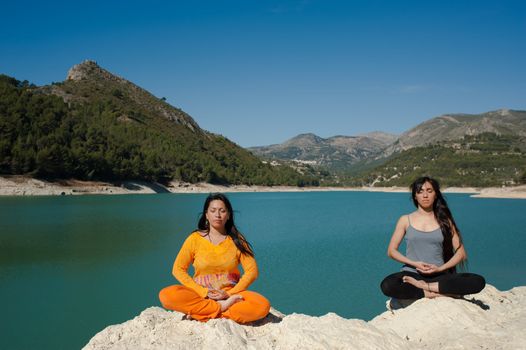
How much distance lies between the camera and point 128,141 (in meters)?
78.9

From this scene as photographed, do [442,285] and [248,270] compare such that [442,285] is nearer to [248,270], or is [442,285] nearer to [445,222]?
[445,222]

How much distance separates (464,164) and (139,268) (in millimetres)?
127084

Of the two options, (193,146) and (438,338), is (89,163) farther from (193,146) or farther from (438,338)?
(438,338)

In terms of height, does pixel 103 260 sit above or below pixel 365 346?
below

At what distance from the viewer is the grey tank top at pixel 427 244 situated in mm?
5566

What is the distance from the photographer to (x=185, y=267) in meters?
4.70

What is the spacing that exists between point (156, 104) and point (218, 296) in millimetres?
→ 120159

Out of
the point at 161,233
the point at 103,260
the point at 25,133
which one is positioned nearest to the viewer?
the point at 103,260

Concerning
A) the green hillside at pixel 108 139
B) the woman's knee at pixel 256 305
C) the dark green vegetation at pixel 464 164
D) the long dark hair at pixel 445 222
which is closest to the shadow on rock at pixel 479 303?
the long dark hair at pixel 445 222

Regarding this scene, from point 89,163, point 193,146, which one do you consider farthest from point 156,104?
point 89,163

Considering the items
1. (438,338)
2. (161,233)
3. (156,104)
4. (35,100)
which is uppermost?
(156,104)

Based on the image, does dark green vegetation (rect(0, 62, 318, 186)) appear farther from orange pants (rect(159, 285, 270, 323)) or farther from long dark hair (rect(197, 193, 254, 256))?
orange pants (rect(159, 285, 270, 323))

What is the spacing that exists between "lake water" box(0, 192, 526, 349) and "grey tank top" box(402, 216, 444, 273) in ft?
13.3

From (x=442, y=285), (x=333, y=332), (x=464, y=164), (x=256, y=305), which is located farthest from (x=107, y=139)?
(x=464, y=164)
